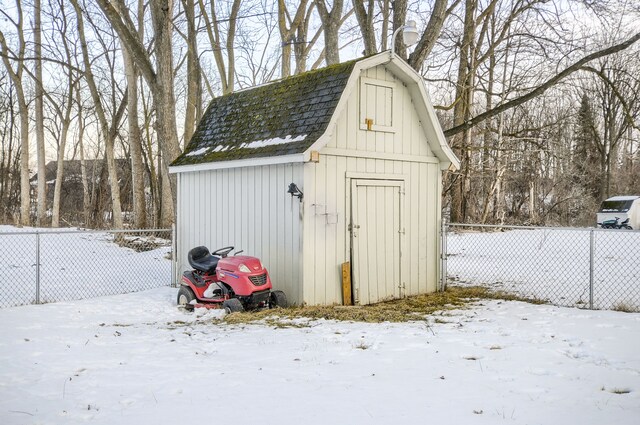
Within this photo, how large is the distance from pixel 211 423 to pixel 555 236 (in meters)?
17.4

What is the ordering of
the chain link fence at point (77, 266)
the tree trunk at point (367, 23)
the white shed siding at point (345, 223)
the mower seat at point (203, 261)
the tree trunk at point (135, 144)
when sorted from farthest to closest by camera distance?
1. the tree trunk at point (135, 144)
2. the tree trunk at point (367, 23)
3. the chain link fence at point (77, 266)
4. the mower seat at point (203, 261)
5. the white shed siding at point (345, 223)

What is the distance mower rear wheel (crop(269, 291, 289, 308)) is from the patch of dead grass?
0.53 ft

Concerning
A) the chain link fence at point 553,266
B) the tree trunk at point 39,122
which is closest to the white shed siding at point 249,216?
the chain link fence at point 553,266

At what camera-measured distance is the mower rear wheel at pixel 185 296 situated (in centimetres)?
832

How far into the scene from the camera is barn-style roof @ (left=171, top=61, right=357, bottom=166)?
8203mm

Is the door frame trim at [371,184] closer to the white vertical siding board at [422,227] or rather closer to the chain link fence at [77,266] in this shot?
the white vertical siding board at [422,227]

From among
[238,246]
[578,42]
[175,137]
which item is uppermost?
[578,42]

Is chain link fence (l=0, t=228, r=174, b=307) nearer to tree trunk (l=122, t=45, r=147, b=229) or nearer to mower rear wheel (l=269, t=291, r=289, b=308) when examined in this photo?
tree trunk (l=122, t=45, r=147, b=229)

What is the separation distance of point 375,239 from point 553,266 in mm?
6289

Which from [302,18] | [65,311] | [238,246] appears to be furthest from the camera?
[302,18]

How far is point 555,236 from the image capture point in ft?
60.7

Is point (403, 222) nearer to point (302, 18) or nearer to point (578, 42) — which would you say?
point (578, 42)

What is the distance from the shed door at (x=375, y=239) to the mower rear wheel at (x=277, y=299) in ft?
4.18

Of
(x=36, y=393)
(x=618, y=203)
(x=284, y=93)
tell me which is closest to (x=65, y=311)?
(x=36, y=393)
